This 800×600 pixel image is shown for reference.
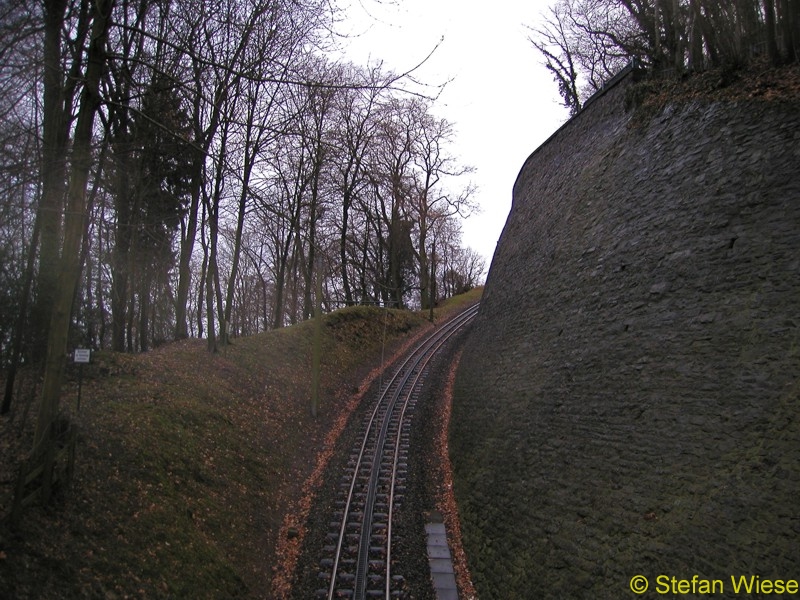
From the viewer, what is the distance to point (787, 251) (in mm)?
6590

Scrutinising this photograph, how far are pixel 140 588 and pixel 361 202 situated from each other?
28327 millimetres

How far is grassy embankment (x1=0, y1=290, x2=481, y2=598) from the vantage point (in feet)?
21.7

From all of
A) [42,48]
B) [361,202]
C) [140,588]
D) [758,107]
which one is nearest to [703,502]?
[758,107]

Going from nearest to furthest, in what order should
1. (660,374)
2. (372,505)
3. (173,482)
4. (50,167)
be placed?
(50,167)
(660,374)
(173,482)
(372,505)

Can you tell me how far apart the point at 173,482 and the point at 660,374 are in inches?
329

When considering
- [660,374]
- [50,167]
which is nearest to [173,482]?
[50,167]

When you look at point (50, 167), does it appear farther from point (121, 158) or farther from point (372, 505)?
point (372, 505)

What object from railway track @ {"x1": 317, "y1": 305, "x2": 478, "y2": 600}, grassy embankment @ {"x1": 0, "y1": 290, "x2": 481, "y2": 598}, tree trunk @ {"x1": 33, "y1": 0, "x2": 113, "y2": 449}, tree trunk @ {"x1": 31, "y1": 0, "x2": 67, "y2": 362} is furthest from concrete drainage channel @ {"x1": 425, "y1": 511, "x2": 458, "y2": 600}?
tree trunk @ {"x1": 31, "y1": 0, "x2": 67, "y2": 362}

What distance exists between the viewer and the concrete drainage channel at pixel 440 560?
9.30m

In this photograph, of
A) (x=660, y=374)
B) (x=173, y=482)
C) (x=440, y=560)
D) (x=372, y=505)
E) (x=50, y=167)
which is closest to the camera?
(x=50, y=167)

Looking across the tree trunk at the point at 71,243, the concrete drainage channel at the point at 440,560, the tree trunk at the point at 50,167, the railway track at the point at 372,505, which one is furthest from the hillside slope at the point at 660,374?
the tree trunk at the point at 50,167

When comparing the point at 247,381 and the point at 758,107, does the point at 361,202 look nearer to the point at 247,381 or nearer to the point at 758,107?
the point at 247,381

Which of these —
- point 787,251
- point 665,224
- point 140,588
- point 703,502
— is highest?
point 665,224

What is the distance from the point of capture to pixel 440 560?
10.2m
